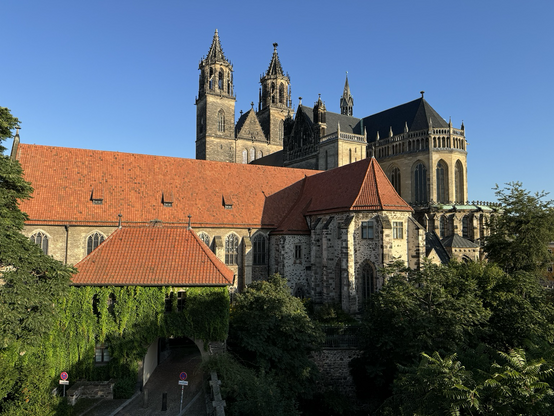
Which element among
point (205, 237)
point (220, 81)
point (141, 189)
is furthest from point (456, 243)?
point (220, 81)

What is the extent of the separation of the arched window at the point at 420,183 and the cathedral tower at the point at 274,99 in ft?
106

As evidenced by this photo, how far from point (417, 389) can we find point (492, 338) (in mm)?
11471

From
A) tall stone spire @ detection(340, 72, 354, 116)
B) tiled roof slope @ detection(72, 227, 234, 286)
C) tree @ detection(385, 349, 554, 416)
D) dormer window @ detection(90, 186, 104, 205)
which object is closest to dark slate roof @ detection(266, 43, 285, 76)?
tall stone spire @ detection(340, 72, 354, 116)

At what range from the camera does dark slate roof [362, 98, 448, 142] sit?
2040 inches

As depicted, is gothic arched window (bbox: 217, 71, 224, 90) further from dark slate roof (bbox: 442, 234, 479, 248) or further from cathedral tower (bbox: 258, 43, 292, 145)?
dark slate roof (bbox: 442, 234, 479, 248)

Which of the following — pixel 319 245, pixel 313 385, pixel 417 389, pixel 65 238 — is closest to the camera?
pixel 417 389

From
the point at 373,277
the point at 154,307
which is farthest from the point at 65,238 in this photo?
the point at 373,277

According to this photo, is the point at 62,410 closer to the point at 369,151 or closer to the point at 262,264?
the point at 262,264

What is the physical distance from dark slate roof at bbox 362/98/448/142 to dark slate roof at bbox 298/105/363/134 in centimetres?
201

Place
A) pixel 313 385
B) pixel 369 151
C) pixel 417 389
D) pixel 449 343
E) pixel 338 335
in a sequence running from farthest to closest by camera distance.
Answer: pixel 369 151 < pixel 338 335 < pixel 313 385 < pixel 449 343 < pixel 417 389

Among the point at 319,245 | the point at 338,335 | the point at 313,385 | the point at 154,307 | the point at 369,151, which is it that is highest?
the point at 369,151

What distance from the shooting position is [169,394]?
767 inches

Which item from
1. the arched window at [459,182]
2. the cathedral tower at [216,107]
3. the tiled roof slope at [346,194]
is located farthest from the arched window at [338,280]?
the cathedral tower at [216,107]

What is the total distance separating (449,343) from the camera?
1969cm
